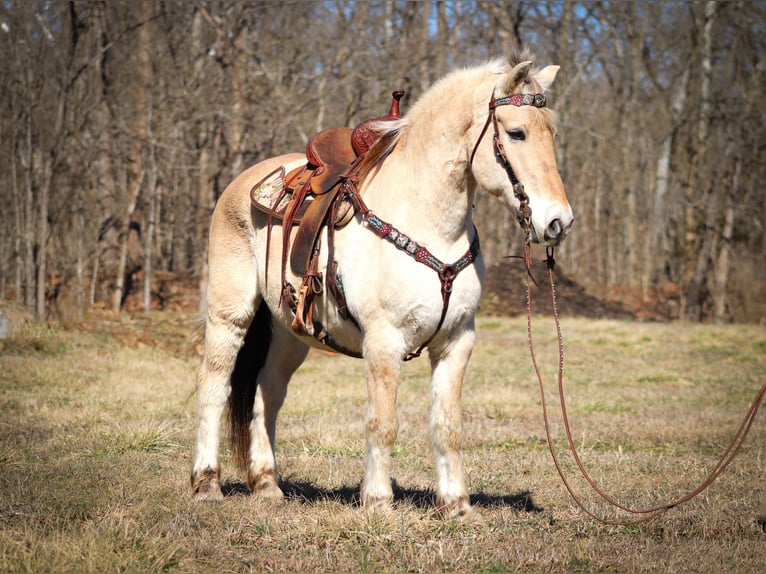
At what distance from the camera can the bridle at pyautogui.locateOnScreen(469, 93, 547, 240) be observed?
4.14 meters

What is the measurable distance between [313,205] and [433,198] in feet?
2.82

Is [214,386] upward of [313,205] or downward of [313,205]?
downward

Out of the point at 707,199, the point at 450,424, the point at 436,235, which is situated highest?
the point at 707,199

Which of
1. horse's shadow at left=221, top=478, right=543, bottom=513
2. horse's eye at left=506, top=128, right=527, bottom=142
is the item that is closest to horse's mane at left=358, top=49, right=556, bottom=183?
horse's eye at left=506, top=128, right=527, bottom=142

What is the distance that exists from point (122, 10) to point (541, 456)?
526 inches

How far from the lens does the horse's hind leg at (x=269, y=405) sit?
18.0 feet

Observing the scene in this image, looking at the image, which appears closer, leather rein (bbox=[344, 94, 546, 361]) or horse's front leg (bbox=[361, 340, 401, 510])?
leather rein (bbox=[344, 94, 546, 361])

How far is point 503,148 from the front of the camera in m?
4.28

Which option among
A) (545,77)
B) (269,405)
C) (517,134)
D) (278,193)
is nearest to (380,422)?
(269,405)

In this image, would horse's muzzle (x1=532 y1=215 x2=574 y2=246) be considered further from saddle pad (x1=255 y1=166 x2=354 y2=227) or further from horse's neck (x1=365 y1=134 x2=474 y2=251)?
saddle pad (x1=255 y1=166 x2=354 y2=227)

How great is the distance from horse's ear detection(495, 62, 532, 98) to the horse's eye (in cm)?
23

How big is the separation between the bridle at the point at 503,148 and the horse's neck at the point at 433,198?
187mm

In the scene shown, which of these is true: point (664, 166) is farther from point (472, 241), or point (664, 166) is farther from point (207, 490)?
point (207, 490)

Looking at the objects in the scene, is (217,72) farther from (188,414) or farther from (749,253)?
(749,253)
